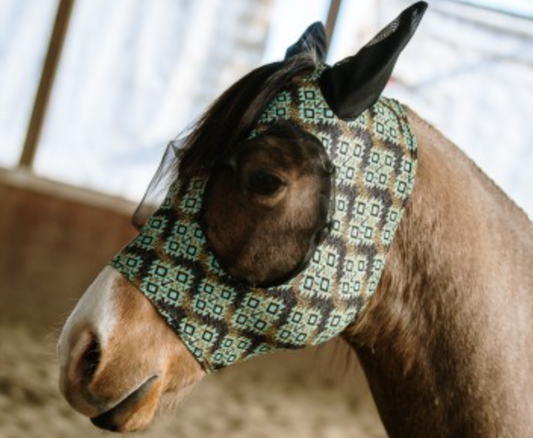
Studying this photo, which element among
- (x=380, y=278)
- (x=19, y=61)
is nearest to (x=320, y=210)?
(x=380, y=278)

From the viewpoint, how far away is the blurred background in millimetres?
4422

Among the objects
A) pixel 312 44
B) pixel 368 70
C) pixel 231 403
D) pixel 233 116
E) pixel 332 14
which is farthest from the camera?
pixel 332 14

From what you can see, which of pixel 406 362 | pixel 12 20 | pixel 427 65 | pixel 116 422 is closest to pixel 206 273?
pixel 116 422

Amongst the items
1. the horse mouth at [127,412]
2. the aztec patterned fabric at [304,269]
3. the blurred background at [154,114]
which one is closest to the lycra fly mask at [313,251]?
the aztec patterned fabric at [304,269]

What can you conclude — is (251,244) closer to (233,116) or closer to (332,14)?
(233,116)

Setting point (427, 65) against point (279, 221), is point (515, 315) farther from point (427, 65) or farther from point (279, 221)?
point (427, 65)

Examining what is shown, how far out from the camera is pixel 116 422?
5.11 ft

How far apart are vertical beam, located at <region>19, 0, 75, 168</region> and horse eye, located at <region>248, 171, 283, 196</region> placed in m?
3.65

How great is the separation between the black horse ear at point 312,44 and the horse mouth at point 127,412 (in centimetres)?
74

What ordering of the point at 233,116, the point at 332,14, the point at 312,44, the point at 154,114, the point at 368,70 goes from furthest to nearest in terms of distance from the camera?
the point at 154,114
the point at 332,14
the point at 312,44
the point at 233,116
the point at 368,70

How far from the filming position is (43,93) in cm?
486

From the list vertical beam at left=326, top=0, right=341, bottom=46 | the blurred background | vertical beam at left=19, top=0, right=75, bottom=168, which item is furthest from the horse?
vertical beam at left=19, top=0, right=75, bottom=168

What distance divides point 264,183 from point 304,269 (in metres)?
0.18

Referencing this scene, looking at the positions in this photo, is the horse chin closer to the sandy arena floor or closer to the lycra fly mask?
the lycra fly mask
